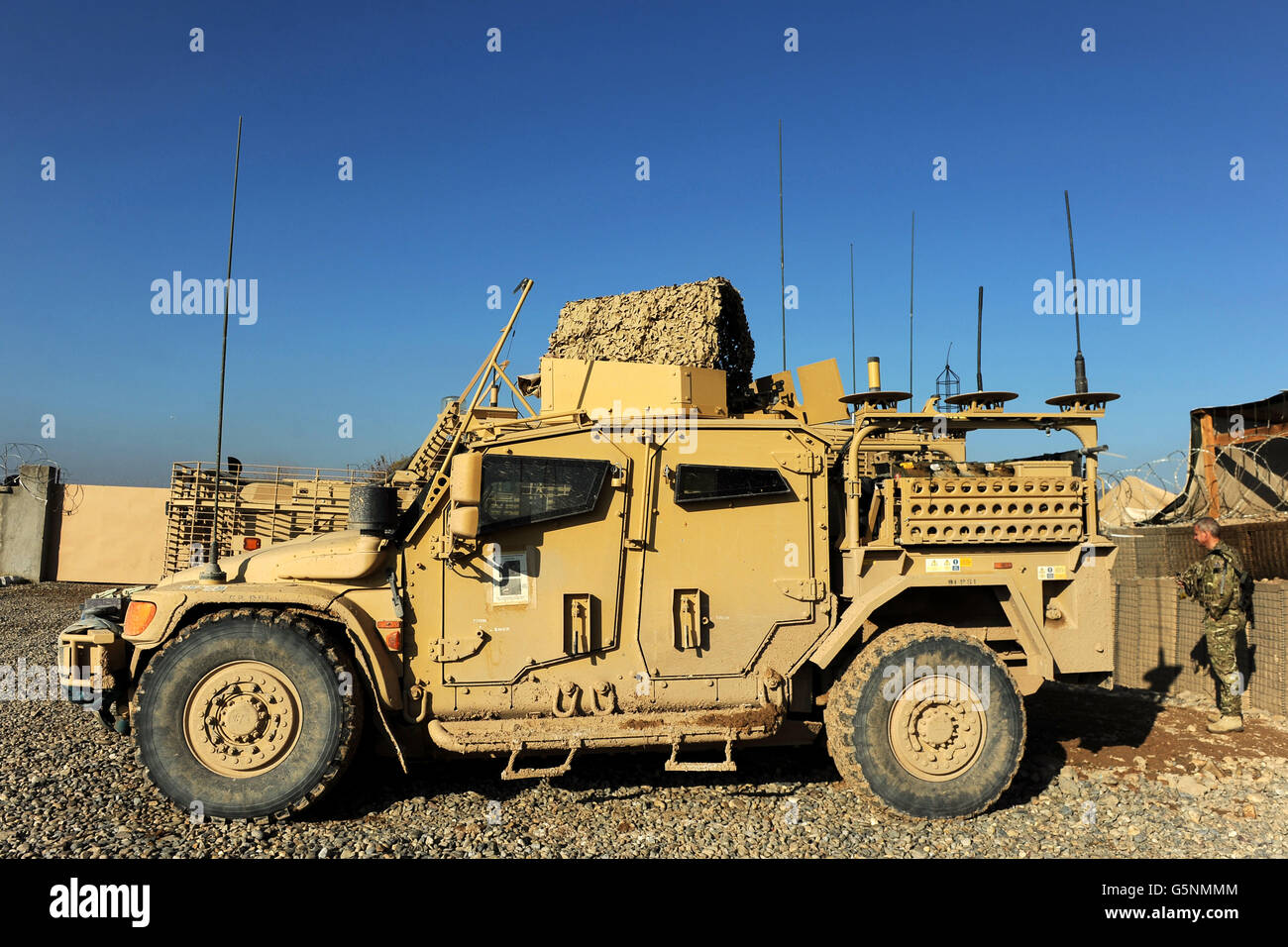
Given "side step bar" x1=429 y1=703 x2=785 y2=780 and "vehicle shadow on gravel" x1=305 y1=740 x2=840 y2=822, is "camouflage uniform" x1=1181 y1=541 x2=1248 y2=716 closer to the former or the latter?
"vehicle shadow on gravel" x1=305 y1=740 x2=840 y2=822

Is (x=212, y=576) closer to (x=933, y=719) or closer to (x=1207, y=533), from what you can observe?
(x=933, y=719)

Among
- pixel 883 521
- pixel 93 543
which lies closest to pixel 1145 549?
pixel 883 521

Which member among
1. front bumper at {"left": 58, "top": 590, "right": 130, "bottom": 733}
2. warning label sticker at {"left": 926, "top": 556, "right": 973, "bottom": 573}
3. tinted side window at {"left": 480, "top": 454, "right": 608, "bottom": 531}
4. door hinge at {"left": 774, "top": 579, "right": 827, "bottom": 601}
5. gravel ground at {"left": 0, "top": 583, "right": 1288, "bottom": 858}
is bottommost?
gravel ground at {"left": 0, "top": 583, "right": 1288, "bottom": 858}

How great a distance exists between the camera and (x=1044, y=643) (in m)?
5.06

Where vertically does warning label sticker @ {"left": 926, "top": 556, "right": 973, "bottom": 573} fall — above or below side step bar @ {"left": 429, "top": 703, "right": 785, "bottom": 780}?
above

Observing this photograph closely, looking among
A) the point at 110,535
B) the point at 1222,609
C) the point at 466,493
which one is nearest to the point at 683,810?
the point at 466,493

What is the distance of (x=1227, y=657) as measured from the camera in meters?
6.57

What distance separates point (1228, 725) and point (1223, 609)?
3.08ft

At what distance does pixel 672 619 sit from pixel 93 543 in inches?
753

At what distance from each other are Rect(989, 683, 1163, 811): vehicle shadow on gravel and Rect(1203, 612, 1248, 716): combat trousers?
0.55 m

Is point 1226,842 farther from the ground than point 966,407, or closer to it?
closer to it

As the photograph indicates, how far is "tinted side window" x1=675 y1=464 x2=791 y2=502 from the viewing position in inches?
196

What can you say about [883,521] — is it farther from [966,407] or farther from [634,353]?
[634,353]

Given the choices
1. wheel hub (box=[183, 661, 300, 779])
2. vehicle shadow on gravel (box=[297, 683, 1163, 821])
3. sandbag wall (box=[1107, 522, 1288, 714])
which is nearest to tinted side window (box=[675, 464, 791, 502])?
vehicle shadow on gravel (box=[297, 683, 1163, 821])
